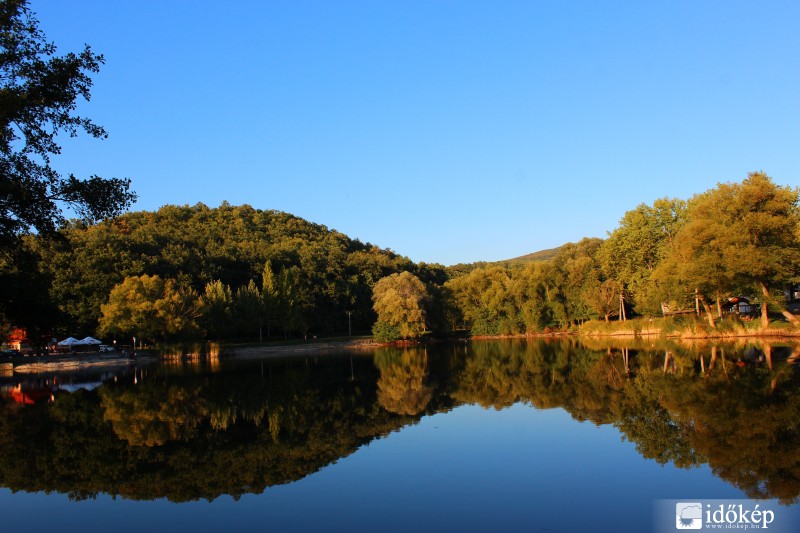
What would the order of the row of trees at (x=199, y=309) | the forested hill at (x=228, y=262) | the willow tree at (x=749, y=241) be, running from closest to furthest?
1. the willow tree at (x=749, y=241)
2. the row of trees at (x=199, y=309)
3. the forested hill at (x=228, y=262)

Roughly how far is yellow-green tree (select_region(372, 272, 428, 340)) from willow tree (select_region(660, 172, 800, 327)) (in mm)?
32845

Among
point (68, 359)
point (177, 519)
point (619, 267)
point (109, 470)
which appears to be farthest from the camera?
point (619, 267)

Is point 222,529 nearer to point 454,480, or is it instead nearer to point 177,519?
point 177,519

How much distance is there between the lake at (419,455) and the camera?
8.73 m

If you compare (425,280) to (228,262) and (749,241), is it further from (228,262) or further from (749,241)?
(749,241)

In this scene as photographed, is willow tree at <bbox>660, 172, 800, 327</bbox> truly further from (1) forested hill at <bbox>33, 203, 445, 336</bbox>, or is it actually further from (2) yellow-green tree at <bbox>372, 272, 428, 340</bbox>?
(1) forested hill at <bbox>33, 203, 445, 336</bbox>

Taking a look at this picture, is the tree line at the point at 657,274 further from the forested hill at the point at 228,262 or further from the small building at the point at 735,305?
the forested hill at the point at 228,262

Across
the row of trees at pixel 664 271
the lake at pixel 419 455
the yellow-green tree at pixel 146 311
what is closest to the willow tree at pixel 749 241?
the row of trees at pixel 664 271

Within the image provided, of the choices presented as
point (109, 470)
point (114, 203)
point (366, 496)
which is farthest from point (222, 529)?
point (114, 203)

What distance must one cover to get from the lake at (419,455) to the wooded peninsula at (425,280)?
531 inches

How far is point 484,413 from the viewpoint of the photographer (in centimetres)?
1716

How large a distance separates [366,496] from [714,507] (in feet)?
17.0

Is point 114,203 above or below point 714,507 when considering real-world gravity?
above

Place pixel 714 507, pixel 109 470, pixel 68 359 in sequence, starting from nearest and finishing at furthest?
pixel 714 507 < pixel 109 470 < pixel 68 359
